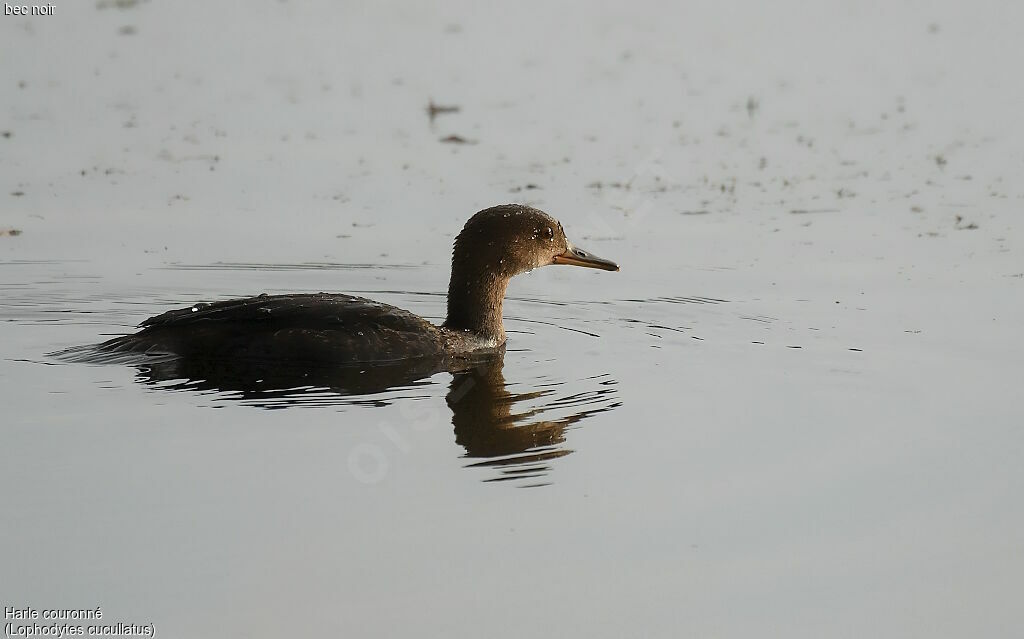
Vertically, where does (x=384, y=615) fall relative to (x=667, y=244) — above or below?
below

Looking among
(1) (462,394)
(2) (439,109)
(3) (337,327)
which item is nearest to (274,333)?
(3) (337,327)

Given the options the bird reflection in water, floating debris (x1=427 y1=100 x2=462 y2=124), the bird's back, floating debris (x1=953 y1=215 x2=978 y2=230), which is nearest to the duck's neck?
the bird reflection in water

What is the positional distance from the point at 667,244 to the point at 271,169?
4.13m

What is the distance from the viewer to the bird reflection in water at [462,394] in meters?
7.72

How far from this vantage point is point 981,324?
10.4 meters

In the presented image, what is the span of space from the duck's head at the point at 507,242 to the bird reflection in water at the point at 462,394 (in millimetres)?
896

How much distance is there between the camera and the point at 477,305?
10.4 m

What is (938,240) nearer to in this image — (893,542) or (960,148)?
(960,148)

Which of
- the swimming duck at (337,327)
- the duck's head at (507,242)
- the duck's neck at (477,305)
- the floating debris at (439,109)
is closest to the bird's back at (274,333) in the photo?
the swimming duck at (337,327)

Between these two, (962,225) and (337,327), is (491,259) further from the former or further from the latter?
→ (962,225)

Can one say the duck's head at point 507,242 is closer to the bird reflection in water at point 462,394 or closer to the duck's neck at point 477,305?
the duck's neck at point 477,305

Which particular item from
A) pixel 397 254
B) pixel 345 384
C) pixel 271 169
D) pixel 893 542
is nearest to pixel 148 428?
pixel 345 384

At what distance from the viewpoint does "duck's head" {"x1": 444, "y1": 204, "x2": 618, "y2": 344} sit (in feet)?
34.1

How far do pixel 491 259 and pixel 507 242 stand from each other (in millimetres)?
184
